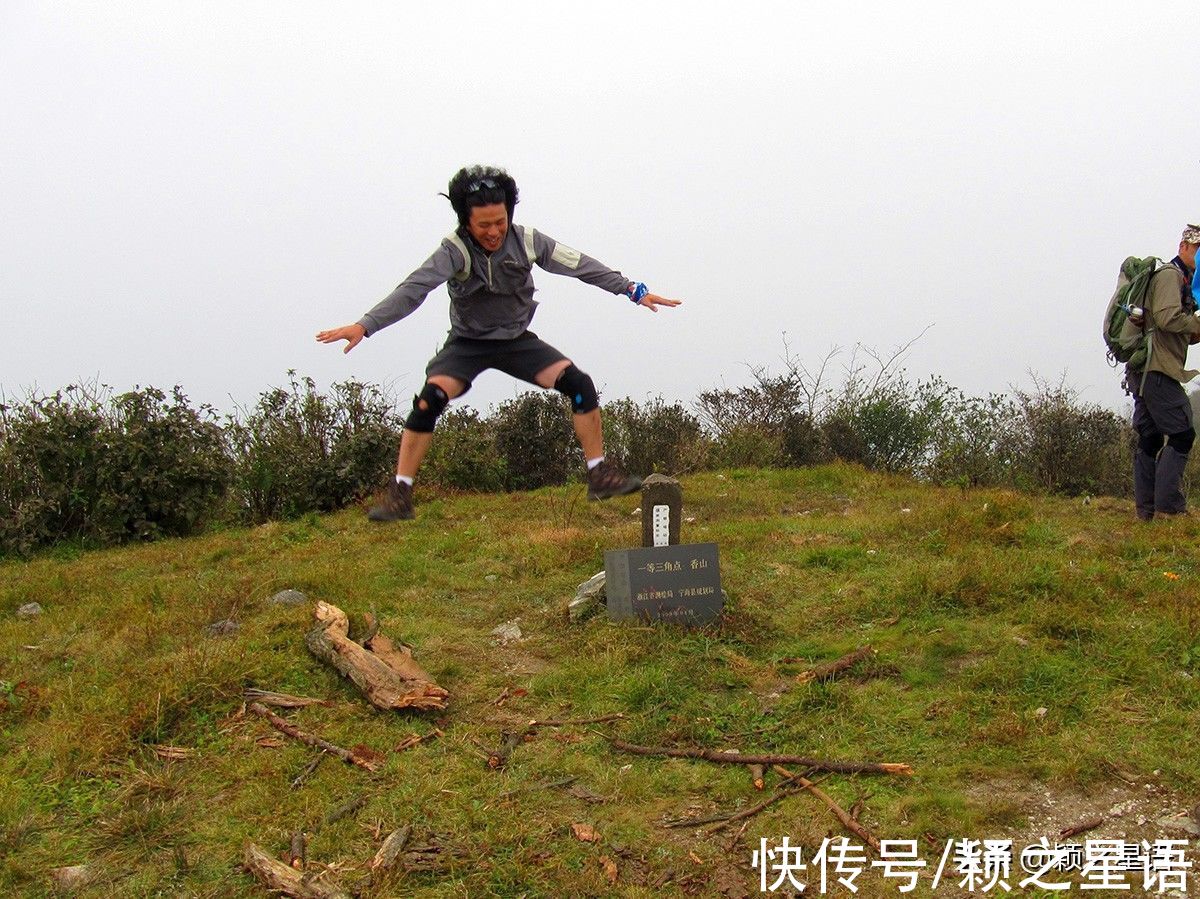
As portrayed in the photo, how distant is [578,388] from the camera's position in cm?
507

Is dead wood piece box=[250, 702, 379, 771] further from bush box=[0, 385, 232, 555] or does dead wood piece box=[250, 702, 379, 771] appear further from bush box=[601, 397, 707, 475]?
bush box=[601, 397, 707, 475]

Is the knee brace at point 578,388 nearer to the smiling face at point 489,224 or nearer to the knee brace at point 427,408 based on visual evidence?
the knee brace at point 427,408

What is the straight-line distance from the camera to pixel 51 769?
434 centimetres

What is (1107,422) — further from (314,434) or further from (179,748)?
(179,748)

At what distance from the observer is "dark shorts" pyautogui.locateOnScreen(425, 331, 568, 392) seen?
4.96m

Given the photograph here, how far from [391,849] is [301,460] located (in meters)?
8.35

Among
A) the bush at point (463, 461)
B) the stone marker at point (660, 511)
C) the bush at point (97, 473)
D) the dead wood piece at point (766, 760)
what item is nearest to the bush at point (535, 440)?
the bush at point (463, 461)

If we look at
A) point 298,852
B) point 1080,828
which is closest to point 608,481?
point 298,852

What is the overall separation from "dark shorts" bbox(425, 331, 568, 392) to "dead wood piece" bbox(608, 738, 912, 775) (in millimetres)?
1948

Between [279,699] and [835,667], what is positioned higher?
[835,667]

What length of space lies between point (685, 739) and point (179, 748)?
2.40 m

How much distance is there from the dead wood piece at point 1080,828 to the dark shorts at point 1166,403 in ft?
16.2

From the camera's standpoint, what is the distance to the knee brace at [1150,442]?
795cm

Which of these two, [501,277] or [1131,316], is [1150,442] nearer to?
[1131,316]
